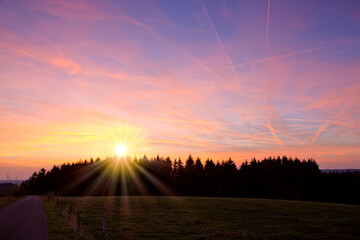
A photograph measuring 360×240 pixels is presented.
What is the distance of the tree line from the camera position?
10025 centimetres

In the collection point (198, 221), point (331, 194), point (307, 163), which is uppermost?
point (307, 163)

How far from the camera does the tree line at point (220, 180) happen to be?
100250mm

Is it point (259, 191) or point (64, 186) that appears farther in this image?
point (64, 186)

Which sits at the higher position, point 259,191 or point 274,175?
point 274,175

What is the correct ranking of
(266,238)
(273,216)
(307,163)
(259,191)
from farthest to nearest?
(307,163)
(259,191)
(273,216)
(266,238)

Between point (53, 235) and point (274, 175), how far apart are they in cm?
10180

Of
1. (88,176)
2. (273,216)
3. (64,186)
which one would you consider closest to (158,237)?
(273,216)

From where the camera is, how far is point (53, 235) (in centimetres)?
1794

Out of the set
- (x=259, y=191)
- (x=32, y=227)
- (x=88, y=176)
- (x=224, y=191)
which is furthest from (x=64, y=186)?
(x=32, y=227)

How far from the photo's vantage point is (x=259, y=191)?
100 meters

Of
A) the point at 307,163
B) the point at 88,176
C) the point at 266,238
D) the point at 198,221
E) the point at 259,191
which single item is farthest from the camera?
the point at 88,176

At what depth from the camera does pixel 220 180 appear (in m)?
107

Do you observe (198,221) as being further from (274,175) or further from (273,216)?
(274,175)

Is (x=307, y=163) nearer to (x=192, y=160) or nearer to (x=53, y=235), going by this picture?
(x=192, y=160)
